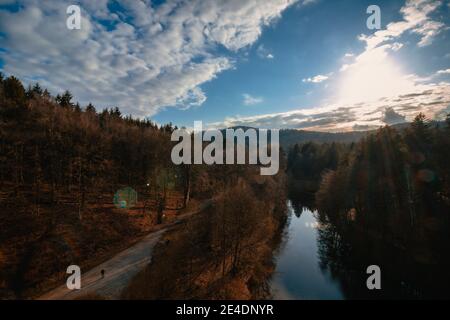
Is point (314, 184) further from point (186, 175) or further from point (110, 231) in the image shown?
point (110, 231)

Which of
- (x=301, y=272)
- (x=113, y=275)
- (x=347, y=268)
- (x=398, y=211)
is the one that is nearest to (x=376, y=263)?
(x=347, y=268)

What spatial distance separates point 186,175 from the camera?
49812 millimetres

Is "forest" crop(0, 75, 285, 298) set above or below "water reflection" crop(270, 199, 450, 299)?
above

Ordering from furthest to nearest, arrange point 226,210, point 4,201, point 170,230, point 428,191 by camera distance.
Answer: point 170,230
point 4,201
point 428,191
point 226,210

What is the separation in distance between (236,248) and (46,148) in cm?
3031

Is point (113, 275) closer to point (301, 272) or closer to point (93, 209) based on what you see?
point (93, 209)

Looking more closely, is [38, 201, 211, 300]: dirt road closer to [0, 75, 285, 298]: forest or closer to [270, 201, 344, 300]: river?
[0, 75, 285, 298]: forest

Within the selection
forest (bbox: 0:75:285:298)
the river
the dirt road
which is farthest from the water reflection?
the dirt road

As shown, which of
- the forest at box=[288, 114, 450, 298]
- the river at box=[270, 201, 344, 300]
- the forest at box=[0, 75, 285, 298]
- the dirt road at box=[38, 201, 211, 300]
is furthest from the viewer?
the forest at box=[288, 114, 450, 298]

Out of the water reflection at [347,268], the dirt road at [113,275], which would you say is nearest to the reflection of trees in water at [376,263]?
the water reflection at [347,268]

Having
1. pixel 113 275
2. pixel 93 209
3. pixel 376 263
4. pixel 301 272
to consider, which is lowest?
pixel 301 272

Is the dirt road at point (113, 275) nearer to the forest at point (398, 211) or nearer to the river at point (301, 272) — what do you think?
the river at point (301, 272)

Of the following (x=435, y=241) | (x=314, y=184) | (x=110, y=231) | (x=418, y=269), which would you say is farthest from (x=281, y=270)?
(x=314, y=184)

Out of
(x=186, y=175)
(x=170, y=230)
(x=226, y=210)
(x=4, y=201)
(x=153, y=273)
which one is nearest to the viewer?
(x=153, y=273)
